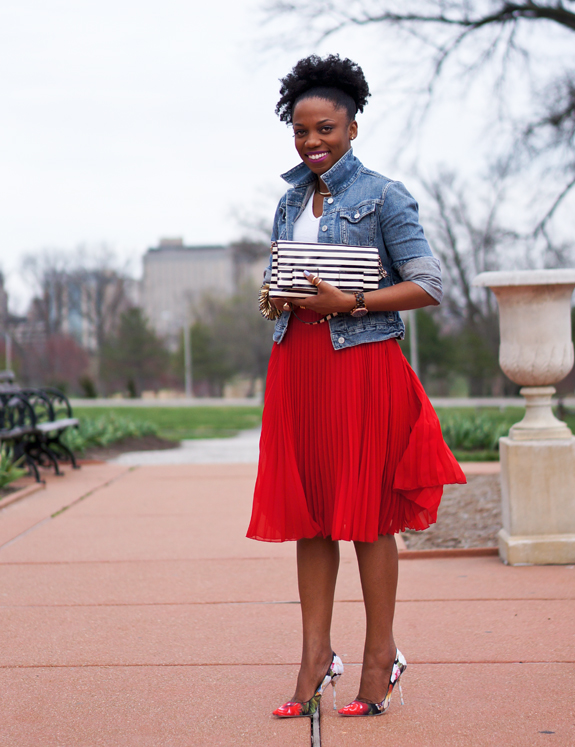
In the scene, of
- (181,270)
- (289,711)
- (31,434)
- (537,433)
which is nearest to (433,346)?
(31,434)

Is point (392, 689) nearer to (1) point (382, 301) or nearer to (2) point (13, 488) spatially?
(1) point (382, 301)

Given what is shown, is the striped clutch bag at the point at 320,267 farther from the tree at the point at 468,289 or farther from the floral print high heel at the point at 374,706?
the tree at the point at 468,289

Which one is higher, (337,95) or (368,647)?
(337,95)

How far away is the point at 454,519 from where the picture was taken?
18.1 feet

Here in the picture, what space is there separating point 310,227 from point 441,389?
152ft

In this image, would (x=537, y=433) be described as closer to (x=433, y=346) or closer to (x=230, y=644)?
(x=230, y=644)

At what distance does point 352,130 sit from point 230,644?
1.91m

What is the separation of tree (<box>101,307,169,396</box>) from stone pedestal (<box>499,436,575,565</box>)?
51.7 meters

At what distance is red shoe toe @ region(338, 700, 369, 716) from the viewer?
2.37 meters

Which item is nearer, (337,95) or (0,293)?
(337,95)

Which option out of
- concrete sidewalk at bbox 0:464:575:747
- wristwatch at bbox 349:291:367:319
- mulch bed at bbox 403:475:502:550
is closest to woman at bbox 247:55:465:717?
wristwatch at bbox 349:291:367:319

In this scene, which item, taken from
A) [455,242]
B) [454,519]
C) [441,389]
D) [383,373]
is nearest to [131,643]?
[383,373]

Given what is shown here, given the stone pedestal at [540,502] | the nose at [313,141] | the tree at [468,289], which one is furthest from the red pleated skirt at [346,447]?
the tree at [468,289]

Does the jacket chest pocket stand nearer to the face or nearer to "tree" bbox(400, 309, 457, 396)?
the face
